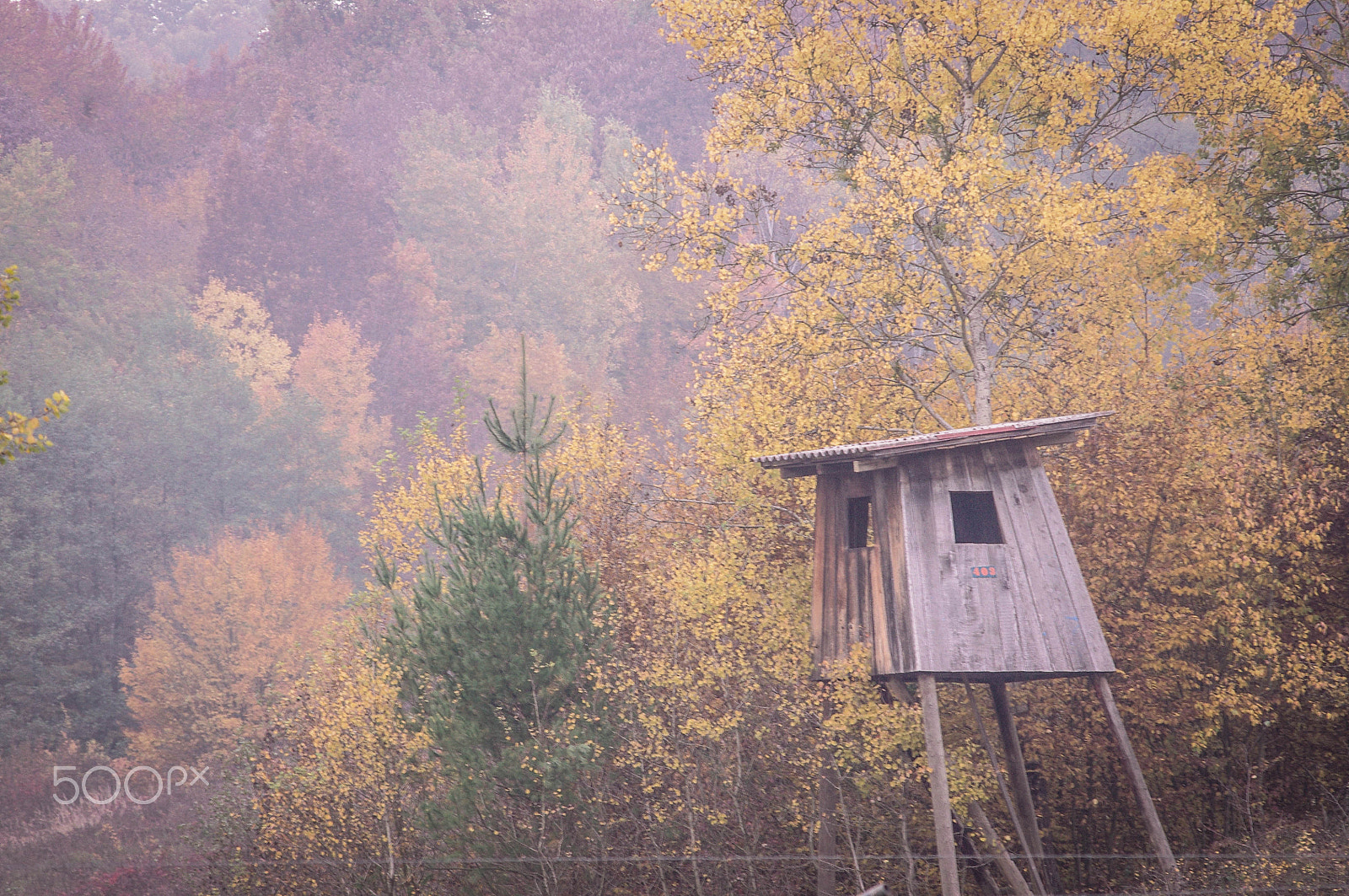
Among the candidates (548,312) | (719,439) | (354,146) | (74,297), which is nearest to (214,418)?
(74,297)

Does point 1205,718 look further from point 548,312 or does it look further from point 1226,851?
point 548,312

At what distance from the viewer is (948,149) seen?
59.5 ft

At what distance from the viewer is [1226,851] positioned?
47.0 feet

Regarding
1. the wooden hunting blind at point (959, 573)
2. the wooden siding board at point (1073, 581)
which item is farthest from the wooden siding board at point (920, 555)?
the wooden siding board at point (1073, 581)

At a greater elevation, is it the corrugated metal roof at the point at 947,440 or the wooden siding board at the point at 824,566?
the corrugated metal roof at the point at 947,440

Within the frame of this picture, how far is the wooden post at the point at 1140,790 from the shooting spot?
11.9 metres

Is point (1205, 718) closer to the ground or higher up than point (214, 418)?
closer to the ground

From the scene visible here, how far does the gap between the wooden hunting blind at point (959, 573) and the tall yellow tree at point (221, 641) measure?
74.3 feet

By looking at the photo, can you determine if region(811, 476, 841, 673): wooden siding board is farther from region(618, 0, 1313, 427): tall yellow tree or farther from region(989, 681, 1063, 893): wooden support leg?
region(618, 0, 1313, 427): tall yellow tree

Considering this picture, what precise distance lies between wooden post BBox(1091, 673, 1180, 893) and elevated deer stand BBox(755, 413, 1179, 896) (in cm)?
2

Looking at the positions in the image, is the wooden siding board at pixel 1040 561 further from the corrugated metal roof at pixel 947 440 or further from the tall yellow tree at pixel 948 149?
the tall yellow tree at pixel 948 149

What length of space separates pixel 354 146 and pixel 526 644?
5363cm

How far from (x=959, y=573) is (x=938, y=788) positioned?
2.31 metres

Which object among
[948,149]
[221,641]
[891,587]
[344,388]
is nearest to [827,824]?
[891,587]
